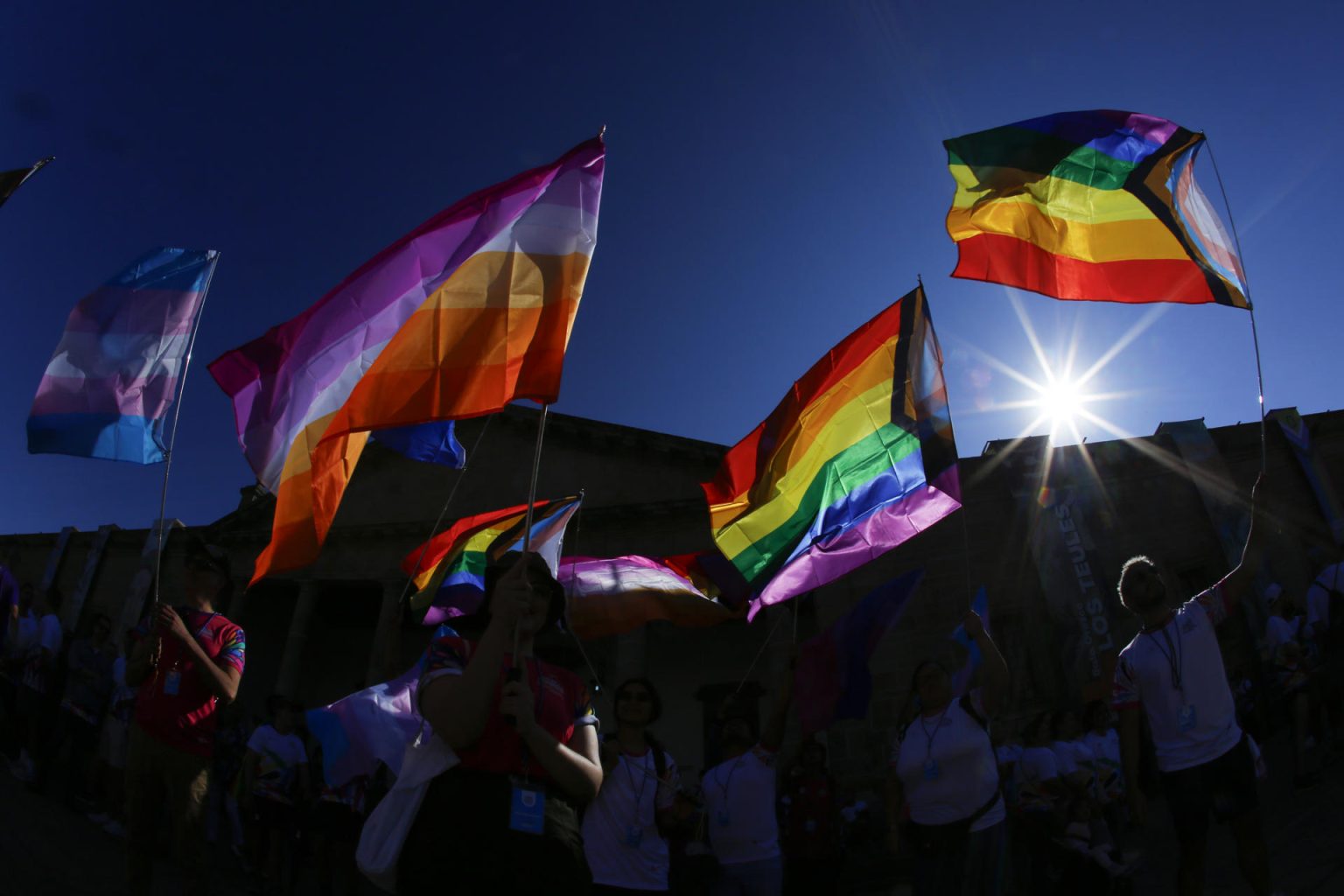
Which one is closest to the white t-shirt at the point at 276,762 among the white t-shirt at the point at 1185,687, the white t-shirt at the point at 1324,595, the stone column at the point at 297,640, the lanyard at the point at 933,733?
the lanyard at the point at 933,733

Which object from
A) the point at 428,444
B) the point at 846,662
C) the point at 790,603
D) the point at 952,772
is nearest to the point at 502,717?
the point at 952,772

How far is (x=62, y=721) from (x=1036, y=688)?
1330 cm

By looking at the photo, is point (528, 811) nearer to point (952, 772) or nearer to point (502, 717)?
point (502, 717)

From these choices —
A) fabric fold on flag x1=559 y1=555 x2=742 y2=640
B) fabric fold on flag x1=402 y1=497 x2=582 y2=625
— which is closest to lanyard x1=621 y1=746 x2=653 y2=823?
fabric fold on flag x1=402 y1=497 x2=582 y2=625

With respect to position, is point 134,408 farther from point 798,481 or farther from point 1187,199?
point 1187,199

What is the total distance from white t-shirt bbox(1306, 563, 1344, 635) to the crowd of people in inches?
1.0

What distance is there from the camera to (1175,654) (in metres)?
4.15

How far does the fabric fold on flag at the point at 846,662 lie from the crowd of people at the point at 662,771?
530 millimetres

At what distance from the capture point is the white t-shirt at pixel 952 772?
4516mm

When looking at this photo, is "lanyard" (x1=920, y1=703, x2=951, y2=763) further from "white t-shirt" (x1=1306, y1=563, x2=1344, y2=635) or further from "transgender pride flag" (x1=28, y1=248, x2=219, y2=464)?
"white t-shirt" (x1=1306, y1=563, x2=1344, y2=635)

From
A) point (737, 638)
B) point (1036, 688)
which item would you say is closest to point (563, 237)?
point (1036, 688)

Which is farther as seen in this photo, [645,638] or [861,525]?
[645,638]

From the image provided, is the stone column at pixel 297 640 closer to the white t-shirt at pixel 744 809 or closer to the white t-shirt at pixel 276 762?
the white t-shirt at pixel 276 762

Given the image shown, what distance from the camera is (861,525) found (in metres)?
5.99
